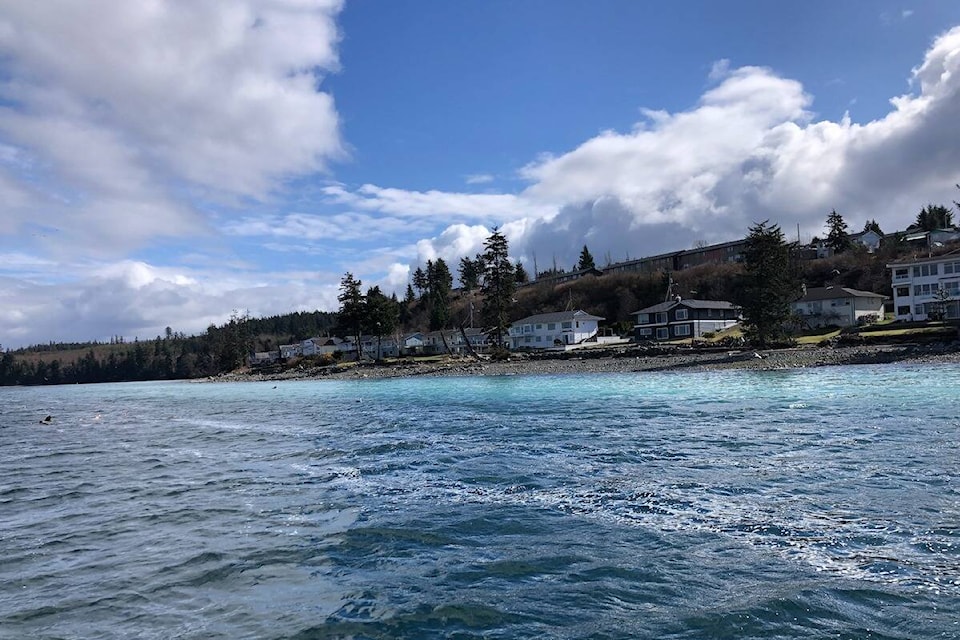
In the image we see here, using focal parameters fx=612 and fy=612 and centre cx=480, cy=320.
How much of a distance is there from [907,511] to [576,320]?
87690 mm

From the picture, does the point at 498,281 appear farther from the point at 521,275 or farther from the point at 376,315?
the point at 521,275

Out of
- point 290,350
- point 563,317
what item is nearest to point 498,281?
point 563,317

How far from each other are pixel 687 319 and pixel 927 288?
1130 inches

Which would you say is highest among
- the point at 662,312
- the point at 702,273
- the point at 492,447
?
the point at 702,273

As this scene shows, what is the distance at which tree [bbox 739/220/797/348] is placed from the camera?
58094 mm

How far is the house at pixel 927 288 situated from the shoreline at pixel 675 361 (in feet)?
65.0

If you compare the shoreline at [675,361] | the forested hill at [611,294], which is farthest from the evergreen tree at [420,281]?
the shoreline at [675,361]

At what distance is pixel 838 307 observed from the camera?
73.7m

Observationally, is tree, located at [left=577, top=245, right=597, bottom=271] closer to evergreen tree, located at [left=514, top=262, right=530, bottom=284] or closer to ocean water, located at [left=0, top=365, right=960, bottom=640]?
evergreen tree, located at [left=514, top=262, right=530, bottom=284]

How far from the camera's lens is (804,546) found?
8.05 m

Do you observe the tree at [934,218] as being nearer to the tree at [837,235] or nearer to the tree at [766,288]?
the tree at [837,235]

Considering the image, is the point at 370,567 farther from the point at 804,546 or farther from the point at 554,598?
the point at 804,546

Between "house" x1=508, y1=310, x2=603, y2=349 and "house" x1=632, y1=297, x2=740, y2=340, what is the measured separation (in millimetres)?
9376

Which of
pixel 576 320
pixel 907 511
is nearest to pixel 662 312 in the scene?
pixel 576 320
